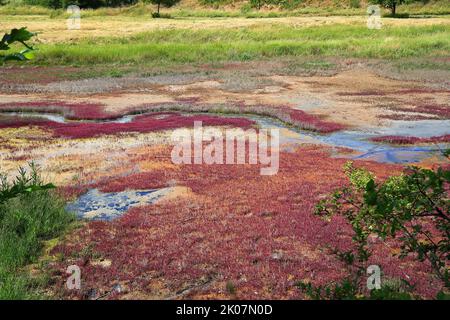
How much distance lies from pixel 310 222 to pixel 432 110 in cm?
2002

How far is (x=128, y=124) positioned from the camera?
85.3ft

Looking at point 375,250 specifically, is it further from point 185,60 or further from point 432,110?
point 185,60

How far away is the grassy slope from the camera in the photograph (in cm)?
5369

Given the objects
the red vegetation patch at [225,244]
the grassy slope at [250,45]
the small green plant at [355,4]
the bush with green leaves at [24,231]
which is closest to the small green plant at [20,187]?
the bush with green leaves at [24,231]

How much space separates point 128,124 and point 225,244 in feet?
53.7

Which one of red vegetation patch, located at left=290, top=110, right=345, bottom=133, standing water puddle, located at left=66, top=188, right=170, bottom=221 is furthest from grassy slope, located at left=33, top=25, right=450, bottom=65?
standing water puddle, located at left=66, top=188, right=170, bottom=221

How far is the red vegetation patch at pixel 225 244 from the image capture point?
912 cm

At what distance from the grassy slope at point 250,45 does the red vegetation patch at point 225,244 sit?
3968cm

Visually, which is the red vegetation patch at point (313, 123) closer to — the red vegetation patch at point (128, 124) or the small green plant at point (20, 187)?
the red vegetation patch at point (128, 124)

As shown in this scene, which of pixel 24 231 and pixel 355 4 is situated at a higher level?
pixel 355 4

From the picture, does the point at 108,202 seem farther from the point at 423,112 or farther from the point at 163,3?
the point at 163,3

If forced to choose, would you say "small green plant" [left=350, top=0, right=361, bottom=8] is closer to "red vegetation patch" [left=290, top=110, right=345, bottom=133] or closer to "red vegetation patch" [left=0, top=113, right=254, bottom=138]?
"red vegetation patch" [left=290, top=110, right=345, bottom=133]

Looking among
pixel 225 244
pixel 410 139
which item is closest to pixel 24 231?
pixel 225 244

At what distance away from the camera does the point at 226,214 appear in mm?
12773
